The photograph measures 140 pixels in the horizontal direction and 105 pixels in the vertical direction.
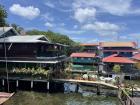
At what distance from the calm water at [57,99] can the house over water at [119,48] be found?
3751 centimetres

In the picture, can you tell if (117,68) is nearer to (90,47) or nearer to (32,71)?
(32,71)

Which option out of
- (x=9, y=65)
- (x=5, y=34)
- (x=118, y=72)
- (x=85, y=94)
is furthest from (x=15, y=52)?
(x=118, y=72)

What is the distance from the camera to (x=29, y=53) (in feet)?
166

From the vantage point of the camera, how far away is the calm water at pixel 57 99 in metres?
39.5

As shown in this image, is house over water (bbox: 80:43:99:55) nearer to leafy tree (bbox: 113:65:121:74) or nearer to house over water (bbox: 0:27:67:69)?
leafy tree (bbox: 113:65:121:74)

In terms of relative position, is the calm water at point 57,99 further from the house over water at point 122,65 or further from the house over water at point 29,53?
the house over water at point 122,65

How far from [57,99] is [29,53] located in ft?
39.1

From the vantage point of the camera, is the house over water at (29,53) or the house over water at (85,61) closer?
the house over water at (29,53)

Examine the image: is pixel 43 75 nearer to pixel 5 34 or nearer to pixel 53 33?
pixel 5 34

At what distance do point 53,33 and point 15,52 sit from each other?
49107 millimetres

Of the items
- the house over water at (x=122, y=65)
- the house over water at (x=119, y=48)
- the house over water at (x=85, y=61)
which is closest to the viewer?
the house over water at (x=122, y=65)

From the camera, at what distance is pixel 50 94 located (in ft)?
147

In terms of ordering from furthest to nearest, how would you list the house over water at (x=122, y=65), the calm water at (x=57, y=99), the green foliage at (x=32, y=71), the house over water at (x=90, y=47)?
the house over water at (x=90, y=47)
the house over water at (x=122, y=65)
the green foliage at (x=32, y=71)
the calm water at (x=57, y=99)

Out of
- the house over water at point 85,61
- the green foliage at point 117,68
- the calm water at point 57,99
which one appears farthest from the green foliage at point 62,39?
the calm water at point 57,99
